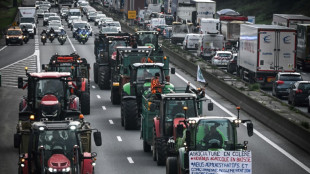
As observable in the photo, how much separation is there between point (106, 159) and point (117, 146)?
258 cm

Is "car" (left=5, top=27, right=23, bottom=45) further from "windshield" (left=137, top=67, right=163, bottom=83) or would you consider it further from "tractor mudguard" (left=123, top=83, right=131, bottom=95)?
"windshield" (left=137, top=67, right=163, bottom=83)

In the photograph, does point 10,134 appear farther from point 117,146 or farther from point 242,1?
point 242,1

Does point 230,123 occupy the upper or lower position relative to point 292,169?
upper

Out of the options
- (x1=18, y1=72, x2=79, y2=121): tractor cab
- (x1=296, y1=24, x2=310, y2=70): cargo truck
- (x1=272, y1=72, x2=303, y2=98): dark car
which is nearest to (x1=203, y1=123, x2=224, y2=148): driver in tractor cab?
(x1=18, y1=72, x2=79, y2=121): tractor cab

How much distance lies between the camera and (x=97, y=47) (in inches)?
2117

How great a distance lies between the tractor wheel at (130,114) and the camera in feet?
109

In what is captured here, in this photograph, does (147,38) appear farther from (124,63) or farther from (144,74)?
(144,74)

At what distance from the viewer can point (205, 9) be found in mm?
98688

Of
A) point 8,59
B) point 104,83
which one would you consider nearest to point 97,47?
point 104,83

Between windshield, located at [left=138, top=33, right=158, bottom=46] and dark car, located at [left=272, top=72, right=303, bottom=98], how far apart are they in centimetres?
1370

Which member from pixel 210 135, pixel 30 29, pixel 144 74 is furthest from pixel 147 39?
pixel 210 135

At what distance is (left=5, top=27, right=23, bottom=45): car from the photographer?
81125mm

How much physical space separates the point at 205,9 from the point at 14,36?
82.5 feet

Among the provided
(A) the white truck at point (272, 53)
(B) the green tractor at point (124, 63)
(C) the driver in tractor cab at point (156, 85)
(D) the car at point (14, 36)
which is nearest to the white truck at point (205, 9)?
(D) the car at point (14, 36)
